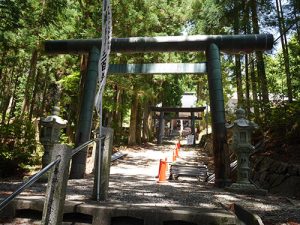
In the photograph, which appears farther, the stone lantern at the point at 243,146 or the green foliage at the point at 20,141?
the green foliage at the point at 20,141

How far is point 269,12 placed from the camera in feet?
40.9

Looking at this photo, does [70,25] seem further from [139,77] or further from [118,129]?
[118,129]

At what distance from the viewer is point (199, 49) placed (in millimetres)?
8078

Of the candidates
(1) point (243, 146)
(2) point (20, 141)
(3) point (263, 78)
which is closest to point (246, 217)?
(1) point (243, 146)

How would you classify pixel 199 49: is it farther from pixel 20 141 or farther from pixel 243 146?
pixel 20 141

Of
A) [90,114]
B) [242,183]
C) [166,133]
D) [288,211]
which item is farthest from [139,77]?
[166,133]

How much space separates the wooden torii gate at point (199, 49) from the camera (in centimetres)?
724

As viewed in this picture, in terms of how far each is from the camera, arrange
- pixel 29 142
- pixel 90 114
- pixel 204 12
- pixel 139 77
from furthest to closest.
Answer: pixel 139 77
pixel 204 12
pixel 29 142
pixel 90 114

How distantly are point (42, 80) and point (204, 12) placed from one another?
11.3 metres

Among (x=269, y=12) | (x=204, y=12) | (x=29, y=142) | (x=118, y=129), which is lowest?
(x=29, y=142)

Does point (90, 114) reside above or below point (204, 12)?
below

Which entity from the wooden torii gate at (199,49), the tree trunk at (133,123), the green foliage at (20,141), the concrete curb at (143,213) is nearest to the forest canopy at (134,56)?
the green foliage at (20,141)

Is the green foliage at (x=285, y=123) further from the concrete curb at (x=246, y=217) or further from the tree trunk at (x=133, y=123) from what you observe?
the tree trunk at (x=133, y=123)

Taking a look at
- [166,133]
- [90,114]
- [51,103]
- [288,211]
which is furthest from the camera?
[166,133]
